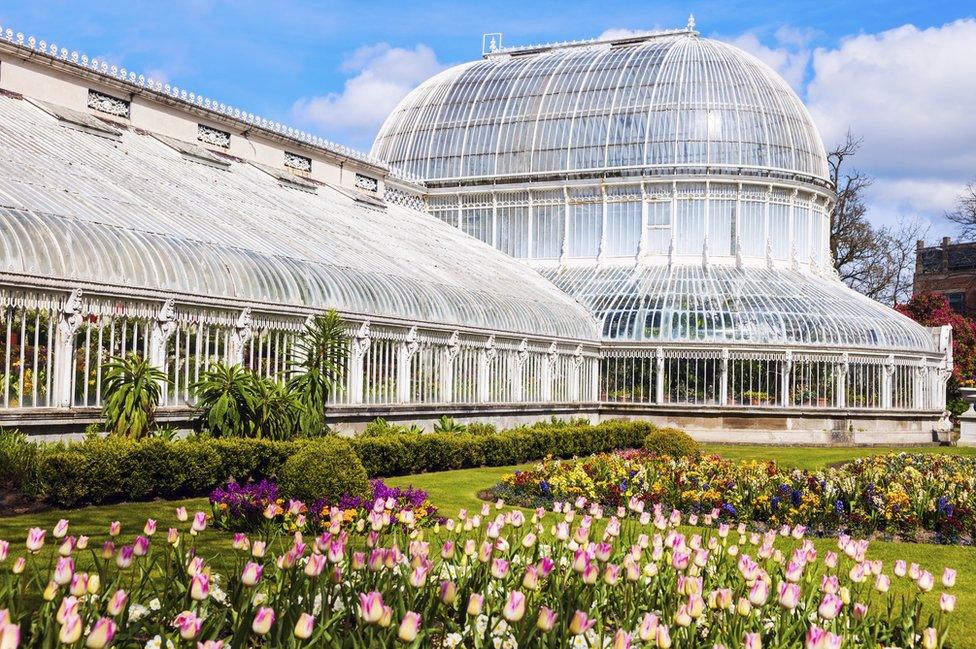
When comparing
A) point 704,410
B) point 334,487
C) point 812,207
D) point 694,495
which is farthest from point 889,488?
point 812,207

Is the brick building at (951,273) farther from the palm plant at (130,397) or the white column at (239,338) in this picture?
the palm plant at (130,397)

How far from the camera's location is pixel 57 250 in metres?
16.9

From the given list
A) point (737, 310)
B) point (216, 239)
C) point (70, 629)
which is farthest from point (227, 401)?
point (737, 310)

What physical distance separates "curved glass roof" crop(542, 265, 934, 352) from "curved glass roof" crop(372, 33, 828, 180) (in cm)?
452

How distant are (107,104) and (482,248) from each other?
15872 millimetres

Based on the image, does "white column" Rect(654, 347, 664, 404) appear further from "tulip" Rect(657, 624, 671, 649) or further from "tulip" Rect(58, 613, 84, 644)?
"tulip" Rect(58, 613, 84, 644)

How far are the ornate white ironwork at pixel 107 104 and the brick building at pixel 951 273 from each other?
58671 mm

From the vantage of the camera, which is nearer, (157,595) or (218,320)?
(157,595)

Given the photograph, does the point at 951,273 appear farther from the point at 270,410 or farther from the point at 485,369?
the point at 270,410

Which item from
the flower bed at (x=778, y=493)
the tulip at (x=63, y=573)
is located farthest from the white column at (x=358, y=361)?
the tulip at (x=63, y=573)

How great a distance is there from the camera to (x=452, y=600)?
6445 mm

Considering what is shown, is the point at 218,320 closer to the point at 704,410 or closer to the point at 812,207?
the point at 704,410

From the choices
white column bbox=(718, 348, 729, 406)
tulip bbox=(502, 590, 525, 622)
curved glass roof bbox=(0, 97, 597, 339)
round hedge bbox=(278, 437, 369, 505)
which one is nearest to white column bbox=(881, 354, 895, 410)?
white column bbox=(718, 348, 729, 406)

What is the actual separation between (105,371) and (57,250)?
6.74 feet
